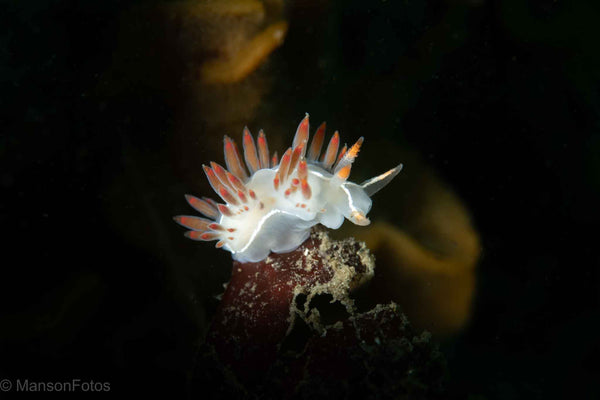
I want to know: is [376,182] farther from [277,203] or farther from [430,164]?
[430,164]

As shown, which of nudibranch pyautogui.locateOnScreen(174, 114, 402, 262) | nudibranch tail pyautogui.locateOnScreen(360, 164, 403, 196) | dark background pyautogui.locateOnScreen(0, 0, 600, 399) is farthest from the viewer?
dark background pyautogui.locateOnScreen(0, 0, 600, 399)

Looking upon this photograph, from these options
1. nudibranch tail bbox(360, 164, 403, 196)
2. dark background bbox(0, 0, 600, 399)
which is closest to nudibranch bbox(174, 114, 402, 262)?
nudibranch tail bbox(360, 164, 403, 196)

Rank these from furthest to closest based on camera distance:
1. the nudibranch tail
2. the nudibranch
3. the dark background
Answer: the dark background → the nudibranch tail → the nudibranch

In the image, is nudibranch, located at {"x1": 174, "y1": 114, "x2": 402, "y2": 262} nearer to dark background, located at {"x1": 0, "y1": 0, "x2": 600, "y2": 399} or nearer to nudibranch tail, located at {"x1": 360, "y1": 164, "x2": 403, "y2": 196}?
nudibranch tail, located at {"x1": 360, "y1": 164, "x2": 403, "y2": 196}

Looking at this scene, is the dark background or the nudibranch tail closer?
the nudibranch tail

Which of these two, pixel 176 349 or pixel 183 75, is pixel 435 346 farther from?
pixel 183 75

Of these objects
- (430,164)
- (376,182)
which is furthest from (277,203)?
(430,164)

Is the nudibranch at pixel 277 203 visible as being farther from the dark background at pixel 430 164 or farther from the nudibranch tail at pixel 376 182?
the dark background at pixel 430 164
